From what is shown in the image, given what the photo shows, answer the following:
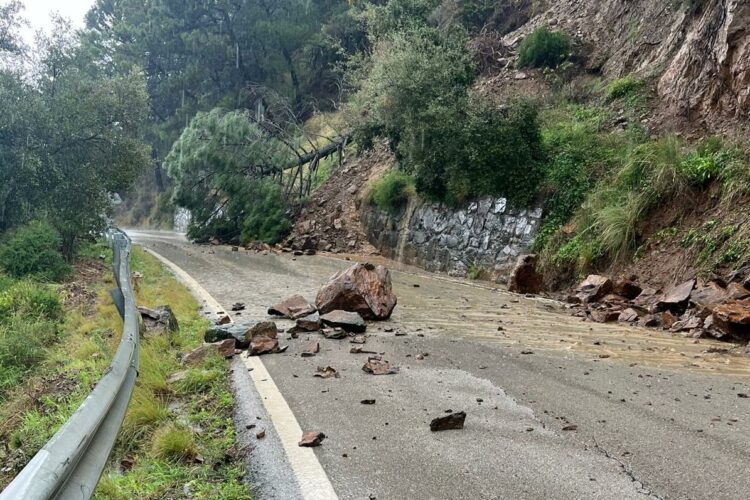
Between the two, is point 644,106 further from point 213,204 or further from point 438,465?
point 213,204

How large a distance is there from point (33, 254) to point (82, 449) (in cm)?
1275

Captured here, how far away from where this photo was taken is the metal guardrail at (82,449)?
2.07 metres

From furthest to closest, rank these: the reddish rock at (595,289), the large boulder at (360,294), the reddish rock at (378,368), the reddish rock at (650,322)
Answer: the reddish rock at (595,289) < the reddish rock at (650,322) < the large boulder at (360,294) < the reddish rock at (378,368)

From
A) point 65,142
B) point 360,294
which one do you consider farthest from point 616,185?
point 65,142

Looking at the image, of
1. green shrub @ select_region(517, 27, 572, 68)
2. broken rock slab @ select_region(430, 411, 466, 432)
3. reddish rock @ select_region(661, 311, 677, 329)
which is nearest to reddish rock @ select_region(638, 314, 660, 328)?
reddish rock @ select_region(661, 311, 677, 329)

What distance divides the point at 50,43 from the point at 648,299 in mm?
18247

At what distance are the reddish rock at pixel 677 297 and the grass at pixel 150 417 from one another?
270 inches

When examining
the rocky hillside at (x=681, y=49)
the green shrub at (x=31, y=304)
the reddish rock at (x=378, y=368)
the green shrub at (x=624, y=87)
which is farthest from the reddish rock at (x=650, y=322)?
the green shrub at (x=624, y=87)

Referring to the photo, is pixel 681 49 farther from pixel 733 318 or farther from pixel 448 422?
pixel 448 422

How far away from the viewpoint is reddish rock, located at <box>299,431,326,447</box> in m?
3.53

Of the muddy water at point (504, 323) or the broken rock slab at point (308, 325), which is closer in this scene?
the muddy water at point (504, 323)

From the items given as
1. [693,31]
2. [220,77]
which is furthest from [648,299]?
[220,77]

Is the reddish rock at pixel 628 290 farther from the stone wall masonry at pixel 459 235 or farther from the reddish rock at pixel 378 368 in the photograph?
the reddish rock at pixel 378 368

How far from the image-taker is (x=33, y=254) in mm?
13406
